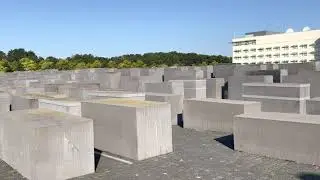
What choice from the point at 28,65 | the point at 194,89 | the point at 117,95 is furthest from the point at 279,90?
the point at 28,65

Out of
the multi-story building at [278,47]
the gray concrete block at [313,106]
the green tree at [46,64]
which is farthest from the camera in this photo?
the multi-story building at [278,47]

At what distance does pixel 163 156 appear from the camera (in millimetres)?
8305

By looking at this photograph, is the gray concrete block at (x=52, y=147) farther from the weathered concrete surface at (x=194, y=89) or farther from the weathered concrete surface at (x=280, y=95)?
the weathered concrete surface at (x=194, y=89)

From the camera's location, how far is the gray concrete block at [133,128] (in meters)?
7.93

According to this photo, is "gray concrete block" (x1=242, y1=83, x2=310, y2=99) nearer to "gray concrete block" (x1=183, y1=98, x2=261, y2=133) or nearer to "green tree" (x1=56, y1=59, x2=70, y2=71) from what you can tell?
"gray concrete block" (x1=183, y1=98, x2=261, y2=133)

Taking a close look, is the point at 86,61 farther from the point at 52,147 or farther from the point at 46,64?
the point at 52,147

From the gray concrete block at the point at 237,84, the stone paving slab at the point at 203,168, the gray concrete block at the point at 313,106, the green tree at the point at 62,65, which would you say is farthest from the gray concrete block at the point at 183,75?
the green tree at the point at 62,65

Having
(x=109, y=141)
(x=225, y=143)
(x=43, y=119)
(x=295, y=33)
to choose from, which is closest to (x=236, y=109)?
(x=225, y=143)

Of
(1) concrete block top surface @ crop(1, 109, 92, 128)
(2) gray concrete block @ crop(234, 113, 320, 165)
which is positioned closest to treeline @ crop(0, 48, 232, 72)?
(1) concrete block top surface @ crop(1, 109, 92, 128)

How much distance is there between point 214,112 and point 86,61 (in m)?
58.9

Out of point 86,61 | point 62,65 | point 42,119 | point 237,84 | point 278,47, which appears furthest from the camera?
point 278,47

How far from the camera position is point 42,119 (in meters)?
7.38

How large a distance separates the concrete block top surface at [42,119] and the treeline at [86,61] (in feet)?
144

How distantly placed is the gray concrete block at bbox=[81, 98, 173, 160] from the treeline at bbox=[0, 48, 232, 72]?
44.2m
